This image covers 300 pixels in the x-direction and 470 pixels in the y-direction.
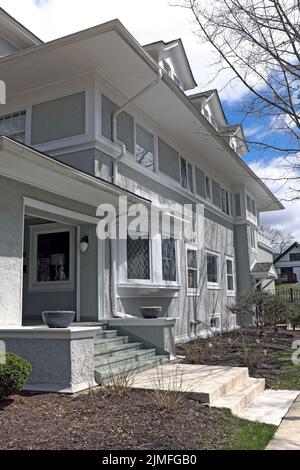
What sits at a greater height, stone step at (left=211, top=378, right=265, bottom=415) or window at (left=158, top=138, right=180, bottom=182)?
window at (left=158, top=138, right=180, bottom=182)

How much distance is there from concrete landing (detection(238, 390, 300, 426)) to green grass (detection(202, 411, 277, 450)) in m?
0.28

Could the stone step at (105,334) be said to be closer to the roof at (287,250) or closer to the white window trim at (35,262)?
the white window trim at (35,262)

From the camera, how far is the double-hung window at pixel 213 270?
50.3ft

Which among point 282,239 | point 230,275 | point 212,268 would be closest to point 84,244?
point 212,268

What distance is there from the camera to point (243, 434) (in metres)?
4.58

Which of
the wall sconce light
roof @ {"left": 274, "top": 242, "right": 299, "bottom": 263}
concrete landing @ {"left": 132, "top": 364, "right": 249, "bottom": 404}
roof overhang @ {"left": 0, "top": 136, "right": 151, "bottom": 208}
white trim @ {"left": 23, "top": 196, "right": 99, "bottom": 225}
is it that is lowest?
concrete landing @ {"left": 132, "top": 364, "right": 249, "bottom": 404}

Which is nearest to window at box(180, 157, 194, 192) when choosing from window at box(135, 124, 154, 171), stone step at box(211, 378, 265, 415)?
window at box(135, 124, 154, 171)

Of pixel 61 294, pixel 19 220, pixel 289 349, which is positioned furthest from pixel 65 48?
pixel 289 349

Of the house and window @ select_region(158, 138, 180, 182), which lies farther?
window @ select_region(158, 138, 180, 182)

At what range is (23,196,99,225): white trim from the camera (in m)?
7.27

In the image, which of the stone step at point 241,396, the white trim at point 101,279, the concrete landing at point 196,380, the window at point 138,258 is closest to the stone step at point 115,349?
the concrete landing at point 196,380

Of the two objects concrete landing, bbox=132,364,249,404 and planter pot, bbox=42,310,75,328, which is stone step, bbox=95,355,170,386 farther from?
planter pot, bbox=42,310,75,328

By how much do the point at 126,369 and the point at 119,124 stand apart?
18.2ft

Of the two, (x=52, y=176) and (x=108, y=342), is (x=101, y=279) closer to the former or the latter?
(x=108, y=342)
